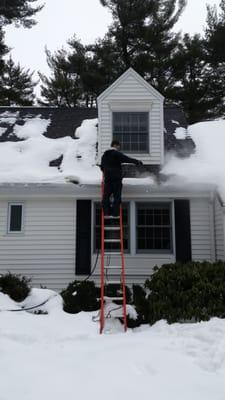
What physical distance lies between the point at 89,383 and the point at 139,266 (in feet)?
16.8

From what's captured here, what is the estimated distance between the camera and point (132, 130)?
409 inches

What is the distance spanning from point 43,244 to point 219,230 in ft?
13.5

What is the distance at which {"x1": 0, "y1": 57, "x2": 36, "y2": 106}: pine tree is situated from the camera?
23906mm

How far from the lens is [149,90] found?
1038 cm

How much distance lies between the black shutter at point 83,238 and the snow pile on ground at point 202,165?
2096 mm

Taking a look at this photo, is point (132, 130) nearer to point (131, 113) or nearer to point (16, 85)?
point (131, 113)

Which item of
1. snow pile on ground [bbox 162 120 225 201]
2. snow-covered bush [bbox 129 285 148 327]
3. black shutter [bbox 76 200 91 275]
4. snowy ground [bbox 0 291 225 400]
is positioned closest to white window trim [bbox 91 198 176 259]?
black shutter [bbox 76 200 91 275]

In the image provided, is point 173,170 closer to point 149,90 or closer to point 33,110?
point 149,90

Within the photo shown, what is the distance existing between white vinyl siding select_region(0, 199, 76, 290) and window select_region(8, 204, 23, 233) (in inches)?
4.7

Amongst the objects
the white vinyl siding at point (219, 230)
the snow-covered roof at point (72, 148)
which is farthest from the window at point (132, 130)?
the white vinyl siding at point (219, 230)

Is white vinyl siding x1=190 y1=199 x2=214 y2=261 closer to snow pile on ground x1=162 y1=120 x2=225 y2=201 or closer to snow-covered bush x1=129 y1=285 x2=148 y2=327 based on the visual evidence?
snow pile on ground x1=162 y1=120 x2=225 y2=201

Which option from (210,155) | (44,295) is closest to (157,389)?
(44,295)

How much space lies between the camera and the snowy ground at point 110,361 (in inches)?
161

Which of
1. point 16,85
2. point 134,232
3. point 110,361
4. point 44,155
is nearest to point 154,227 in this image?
point 134,232
